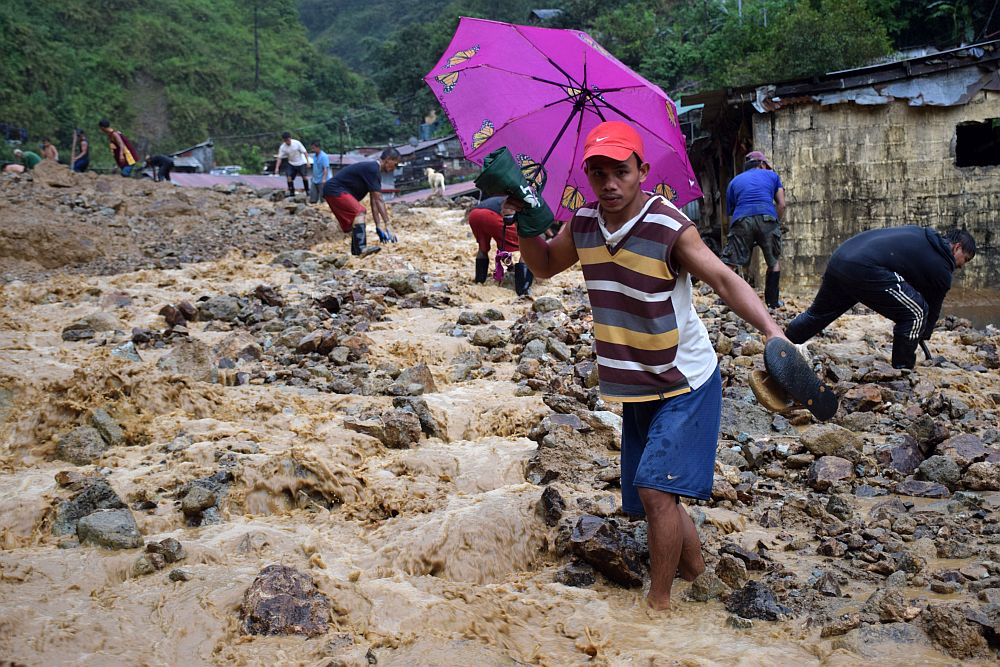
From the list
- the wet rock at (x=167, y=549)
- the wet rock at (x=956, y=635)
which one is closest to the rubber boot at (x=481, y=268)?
the wet rock at (x=167, y=549)

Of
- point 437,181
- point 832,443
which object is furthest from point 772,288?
point 437,181

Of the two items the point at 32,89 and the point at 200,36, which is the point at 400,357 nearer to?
the point at 32,89

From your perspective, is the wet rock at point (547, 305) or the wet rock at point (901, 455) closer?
the wet rock at point (901, 455)

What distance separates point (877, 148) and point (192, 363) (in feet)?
28.3

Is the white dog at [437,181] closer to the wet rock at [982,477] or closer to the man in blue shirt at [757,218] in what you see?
the man in blue shirt at [757,218]

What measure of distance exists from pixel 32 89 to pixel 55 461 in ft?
108

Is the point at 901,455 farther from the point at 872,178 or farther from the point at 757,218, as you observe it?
the point at 872,178

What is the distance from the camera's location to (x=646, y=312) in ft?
8.60

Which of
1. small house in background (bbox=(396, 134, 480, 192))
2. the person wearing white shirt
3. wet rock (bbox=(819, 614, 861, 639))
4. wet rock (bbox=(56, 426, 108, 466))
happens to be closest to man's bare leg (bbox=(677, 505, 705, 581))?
wet rock (bbox=(819, 614, 861, 639))

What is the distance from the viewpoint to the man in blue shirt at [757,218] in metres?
8.22

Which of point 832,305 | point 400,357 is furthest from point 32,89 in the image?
point 832,305

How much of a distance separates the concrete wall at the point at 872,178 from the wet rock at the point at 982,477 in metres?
6.90

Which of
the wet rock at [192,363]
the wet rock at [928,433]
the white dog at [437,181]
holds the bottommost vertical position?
the wet rock at [928,433]

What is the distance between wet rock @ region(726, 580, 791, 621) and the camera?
2781 millimetres
